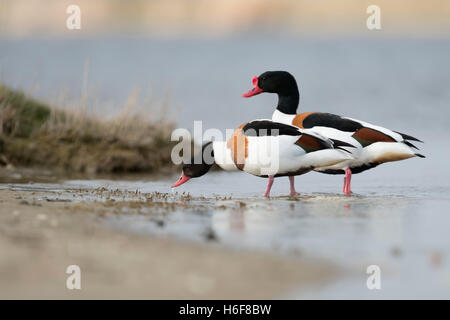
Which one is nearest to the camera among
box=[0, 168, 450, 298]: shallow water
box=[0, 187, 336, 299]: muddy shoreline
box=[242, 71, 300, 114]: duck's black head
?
box=[0, 187, 336, 299]: muddy shoreline

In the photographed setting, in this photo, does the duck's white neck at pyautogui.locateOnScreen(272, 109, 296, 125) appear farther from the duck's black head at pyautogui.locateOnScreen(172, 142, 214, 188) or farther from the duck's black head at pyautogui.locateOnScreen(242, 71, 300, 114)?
the duck's black head at pyautogui.locateOnScreen(172, 142, 214, 188)

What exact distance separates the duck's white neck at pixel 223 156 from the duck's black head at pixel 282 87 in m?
1.37

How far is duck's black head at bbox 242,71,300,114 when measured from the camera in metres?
10.6

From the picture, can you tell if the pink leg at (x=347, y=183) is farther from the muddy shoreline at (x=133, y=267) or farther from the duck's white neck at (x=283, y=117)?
the muddy shoreline at (x=133, y=267)

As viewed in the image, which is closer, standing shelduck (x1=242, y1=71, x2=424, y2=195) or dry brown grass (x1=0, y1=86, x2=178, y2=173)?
standing shelduck (x1=242, y1=71, x2=424, y2=195)

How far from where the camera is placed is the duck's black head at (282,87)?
10.6 metres

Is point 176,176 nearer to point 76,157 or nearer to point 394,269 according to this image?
point 76,157

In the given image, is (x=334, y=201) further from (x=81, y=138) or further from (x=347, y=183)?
(x=81, y=138)

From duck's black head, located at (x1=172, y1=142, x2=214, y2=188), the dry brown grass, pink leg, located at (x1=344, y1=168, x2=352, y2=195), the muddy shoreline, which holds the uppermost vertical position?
the dry brown grass

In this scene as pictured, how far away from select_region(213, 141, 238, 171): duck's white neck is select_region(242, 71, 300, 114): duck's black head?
1371 millimetres

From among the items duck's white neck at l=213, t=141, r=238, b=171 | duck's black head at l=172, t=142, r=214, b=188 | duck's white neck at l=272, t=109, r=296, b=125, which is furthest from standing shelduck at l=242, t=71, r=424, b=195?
duck's black head at l=172, t=142, r=214, b=188

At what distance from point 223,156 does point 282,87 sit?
5.77 ft

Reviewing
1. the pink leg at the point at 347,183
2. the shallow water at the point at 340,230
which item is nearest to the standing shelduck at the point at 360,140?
the pink leg at the point at 347,183
